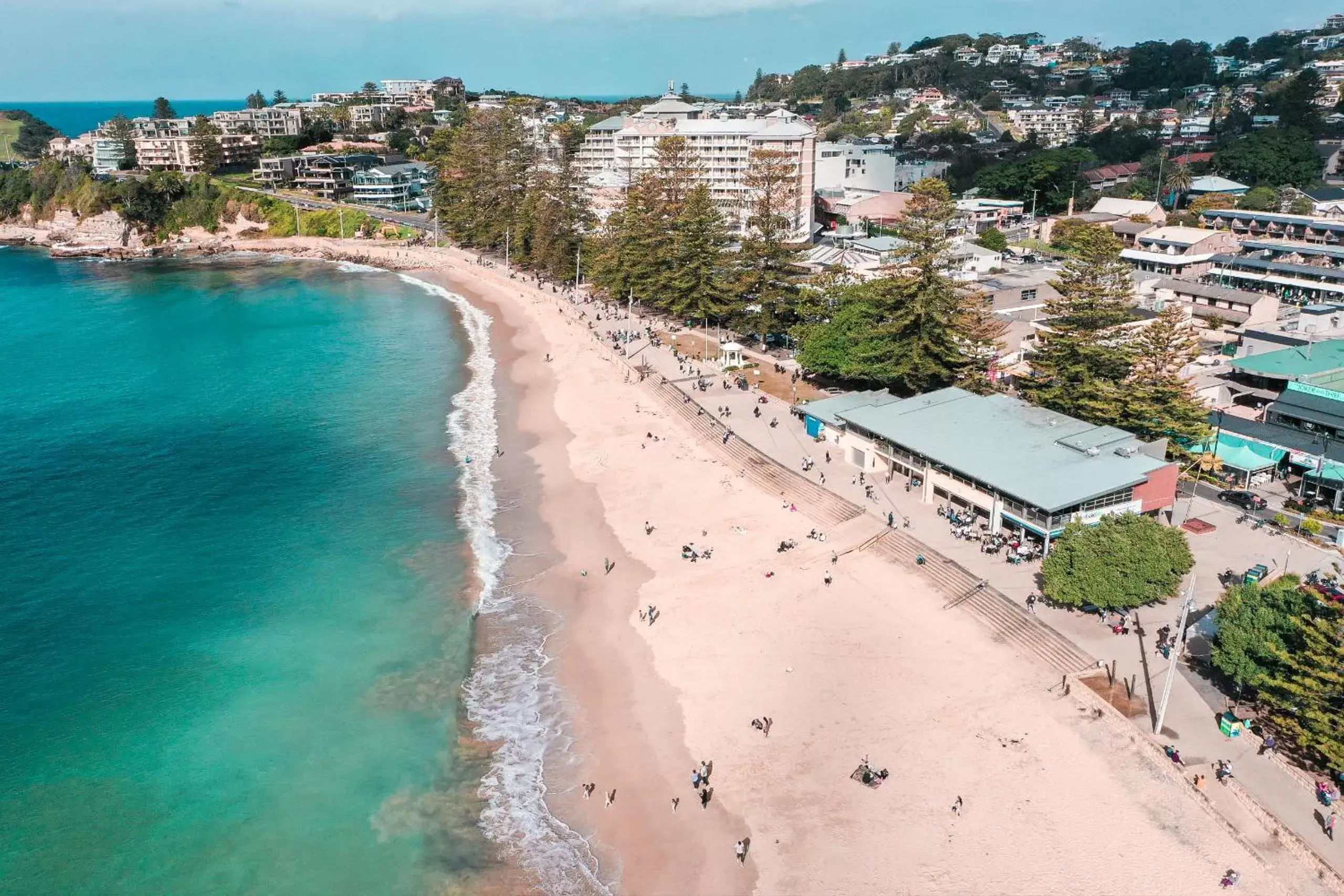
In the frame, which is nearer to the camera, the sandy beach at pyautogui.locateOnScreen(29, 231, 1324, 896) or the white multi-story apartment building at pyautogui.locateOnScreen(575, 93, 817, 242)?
the sandy beach at pyautogui.locateOnScreen(29, 231, 1324, 896)

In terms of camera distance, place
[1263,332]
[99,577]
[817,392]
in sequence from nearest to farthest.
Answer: [99,577] → [1263,332] → [817,392]

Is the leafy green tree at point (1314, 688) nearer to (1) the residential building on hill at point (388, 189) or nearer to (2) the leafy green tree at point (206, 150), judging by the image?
(1) the residential building on hill at point (388, 189)

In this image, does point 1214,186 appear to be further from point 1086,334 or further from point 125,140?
point 125,140

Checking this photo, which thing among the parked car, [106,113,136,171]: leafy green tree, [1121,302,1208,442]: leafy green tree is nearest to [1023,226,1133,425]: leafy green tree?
[1121,302,1208,442]: leafy green tree

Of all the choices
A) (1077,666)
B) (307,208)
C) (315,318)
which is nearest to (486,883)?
(1077,666)

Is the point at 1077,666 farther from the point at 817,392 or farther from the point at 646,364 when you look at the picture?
the point at 646,364

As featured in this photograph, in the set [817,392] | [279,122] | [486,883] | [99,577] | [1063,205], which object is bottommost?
[486,883]

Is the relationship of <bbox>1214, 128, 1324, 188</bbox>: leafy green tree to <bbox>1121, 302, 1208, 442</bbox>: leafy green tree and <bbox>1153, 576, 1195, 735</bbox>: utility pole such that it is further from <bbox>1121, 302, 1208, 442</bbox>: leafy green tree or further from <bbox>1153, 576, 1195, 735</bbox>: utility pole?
<bbox>1153, 576, 1195, 735</bbox>: utility pole
